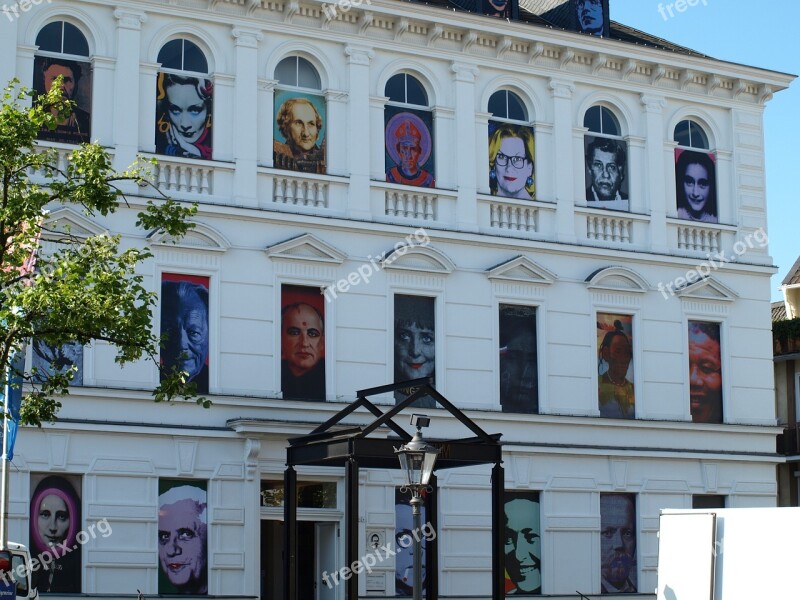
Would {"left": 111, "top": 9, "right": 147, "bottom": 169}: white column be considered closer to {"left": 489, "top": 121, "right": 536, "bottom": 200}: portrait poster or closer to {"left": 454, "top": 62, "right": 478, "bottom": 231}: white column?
{"left": 454, "top": 62, "right": 478, "bottom": 231}: white column

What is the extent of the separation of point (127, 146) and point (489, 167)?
855 centimetres

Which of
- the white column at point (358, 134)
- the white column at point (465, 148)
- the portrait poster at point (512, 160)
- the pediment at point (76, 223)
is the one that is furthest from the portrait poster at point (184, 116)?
the portrait poster at point (512, 160)

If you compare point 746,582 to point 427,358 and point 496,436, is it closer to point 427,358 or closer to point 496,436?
point 496,436

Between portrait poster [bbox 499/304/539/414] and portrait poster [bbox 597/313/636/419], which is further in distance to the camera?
portrait poster [bbox 597/313/636/419]

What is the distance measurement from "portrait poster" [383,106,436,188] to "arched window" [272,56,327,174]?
159cm

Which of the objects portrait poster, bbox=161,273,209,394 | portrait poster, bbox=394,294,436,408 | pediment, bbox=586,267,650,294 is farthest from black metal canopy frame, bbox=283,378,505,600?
pediment, bbox=586,267,650,294

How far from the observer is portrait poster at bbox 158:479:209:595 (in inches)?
1164

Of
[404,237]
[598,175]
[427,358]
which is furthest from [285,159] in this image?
[598,175]

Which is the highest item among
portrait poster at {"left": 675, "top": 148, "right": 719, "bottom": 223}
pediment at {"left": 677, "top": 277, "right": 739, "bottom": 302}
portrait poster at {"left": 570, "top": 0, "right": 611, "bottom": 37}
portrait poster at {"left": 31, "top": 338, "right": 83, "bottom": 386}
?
portrait poster at {"left": 570, "top": 0, "right": 611, "bottom": 37}

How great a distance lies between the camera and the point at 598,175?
35844 mm

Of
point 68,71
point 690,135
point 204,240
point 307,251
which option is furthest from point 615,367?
point 68,71

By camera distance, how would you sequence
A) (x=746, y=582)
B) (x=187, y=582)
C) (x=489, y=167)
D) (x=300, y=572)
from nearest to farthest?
(x=746, y=582), (x=187, y=582), (x=300, y=572), (x=489, y=167)

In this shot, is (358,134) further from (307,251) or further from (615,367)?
(615,367)

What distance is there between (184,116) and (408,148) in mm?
5232
